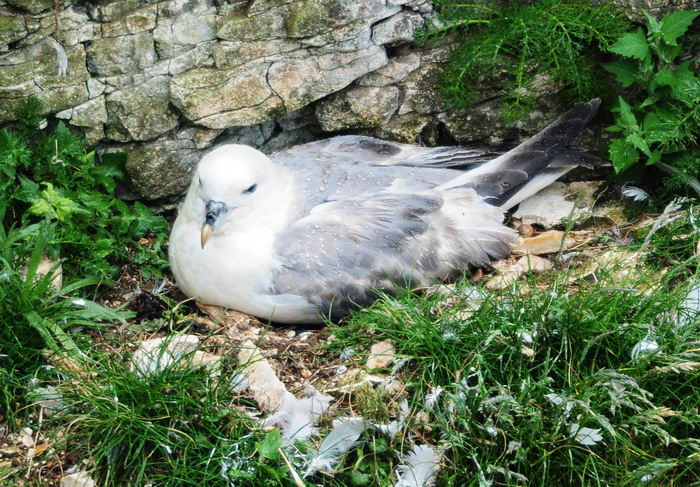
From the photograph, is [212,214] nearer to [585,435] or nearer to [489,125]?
[489,125]

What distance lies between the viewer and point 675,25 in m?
4.27

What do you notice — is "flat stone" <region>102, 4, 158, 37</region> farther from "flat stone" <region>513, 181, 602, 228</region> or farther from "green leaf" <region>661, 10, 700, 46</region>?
"green leaf" <region>661, 10, 700, 46</region>

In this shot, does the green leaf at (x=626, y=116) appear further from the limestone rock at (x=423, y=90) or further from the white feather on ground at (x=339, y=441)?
the white feather on ground at (x=339, y=441)

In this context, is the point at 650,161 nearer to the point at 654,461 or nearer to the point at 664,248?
the point at 664,248

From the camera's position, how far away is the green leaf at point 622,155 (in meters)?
4.39

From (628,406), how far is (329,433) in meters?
1.13

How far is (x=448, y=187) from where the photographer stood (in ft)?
14.9

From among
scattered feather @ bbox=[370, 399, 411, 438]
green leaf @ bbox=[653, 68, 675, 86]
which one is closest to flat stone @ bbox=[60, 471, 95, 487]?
scattered feather @ bbox=[370, 399, 411, 438]

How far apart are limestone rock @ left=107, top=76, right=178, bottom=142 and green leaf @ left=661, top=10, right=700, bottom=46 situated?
101 inches

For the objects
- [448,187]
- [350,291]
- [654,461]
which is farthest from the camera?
[448,187]

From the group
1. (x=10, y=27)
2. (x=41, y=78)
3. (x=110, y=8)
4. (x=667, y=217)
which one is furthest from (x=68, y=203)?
(x=667, y=217)

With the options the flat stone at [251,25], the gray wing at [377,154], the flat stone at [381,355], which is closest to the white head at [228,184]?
the gray wing at [377,154]

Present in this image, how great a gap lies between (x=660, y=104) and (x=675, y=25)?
0.41m

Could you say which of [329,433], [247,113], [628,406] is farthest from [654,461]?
[247,113]
